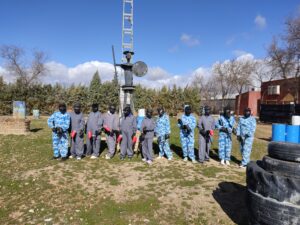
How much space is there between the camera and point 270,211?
402 cm

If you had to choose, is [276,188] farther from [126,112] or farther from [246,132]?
[126,112]

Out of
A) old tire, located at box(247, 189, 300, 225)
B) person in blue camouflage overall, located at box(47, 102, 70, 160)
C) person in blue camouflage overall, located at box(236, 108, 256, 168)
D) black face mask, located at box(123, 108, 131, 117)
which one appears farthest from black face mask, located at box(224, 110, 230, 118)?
person in blue camouflage overall, located at box(47, 102, 70, 160)

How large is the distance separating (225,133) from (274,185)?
16.7 feet

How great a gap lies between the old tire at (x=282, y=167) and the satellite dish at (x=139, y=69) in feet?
24.9

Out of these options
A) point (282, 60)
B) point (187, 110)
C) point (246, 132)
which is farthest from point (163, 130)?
point (282, 60)

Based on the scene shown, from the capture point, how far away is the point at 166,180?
7.20m

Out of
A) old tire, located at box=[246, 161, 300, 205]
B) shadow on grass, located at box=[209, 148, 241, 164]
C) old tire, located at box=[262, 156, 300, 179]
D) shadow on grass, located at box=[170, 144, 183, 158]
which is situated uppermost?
old tire, located at box=[262, 156, 300, 179]

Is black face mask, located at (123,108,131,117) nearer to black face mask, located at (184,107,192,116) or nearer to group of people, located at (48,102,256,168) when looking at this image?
group of people, located at (48,102,256,168)

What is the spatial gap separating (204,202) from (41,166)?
4894mm

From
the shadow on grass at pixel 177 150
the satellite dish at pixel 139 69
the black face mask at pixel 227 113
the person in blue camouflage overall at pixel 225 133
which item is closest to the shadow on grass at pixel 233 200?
the person in blue camouflage overall at pixel 225 133

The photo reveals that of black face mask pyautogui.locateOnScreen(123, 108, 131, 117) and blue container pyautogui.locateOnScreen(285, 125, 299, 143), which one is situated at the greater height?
black face mask pyautogui.locateOnScreen(123, 108, 131, 117)

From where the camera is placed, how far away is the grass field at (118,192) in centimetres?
511

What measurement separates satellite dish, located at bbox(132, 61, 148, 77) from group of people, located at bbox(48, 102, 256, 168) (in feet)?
7.42

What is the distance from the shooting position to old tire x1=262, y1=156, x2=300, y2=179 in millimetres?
4000
